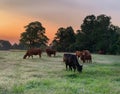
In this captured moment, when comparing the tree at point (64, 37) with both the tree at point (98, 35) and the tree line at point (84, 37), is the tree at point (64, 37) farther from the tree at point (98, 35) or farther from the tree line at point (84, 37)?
the tree at point (98, 35)

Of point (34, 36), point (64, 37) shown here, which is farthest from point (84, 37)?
point (34, 36)

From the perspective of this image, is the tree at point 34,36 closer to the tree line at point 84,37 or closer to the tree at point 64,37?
the tree line at point 84,37

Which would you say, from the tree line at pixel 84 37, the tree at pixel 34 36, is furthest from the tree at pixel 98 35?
the tree at pixel 34 36

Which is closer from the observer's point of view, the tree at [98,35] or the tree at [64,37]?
the tree at [98,35]

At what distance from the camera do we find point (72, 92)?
1675 cm

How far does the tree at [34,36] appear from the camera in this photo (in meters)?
106

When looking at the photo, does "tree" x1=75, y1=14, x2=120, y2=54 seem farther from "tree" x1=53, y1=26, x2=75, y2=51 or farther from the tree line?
"tree" x1=53, y1=26, x2=75, y2=51

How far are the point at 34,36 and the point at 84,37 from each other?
1592 cm

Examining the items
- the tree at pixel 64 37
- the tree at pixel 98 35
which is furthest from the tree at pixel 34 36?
the tree at pixel 98 35

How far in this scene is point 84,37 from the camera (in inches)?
3858

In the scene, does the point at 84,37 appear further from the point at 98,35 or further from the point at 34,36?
the point at 34,36

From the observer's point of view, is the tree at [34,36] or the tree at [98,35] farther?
the tree at [34,36]

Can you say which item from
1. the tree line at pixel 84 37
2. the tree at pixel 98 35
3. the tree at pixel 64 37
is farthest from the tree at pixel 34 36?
the tree at pixel 98 35

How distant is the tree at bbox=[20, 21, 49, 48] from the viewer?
106 meters
